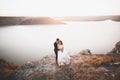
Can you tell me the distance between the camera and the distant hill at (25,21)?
8.05ft

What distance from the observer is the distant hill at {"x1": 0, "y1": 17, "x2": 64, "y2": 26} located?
8.05ft

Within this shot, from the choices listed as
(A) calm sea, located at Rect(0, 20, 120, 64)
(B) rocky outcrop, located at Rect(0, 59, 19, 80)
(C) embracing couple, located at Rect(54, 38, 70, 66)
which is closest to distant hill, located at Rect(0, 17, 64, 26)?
(A) calm sea, located at Rect(0, 20, 120, 64)

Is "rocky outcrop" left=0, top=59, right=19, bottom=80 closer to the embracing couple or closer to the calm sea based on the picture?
the calm sea

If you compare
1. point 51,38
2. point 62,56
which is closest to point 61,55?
point 62,56

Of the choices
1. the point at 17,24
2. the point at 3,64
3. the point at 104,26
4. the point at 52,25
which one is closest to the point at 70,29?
the point at 52,25

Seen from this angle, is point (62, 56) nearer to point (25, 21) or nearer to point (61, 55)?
point (61, 55)

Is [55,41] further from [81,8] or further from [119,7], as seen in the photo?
[119,7]

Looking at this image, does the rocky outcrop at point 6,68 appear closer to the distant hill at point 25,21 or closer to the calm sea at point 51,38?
the calm sea at point 51,38

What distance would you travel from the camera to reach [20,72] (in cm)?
244

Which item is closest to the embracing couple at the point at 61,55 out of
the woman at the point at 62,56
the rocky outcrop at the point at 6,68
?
the woman at the point at 62,56

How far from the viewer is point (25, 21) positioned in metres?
2.46

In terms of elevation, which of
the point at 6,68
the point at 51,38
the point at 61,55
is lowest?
the point at 6,68

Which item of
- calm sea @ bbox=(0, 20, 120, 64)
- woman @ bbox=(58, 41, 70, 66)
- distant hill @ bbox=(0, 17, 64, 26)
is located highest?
distant hill @ bbox=(0, 17, 64, 26)

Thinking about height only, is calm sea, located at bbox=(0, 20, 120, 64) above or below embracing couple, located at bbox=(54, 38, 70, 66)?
above
